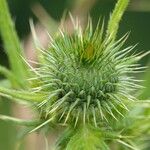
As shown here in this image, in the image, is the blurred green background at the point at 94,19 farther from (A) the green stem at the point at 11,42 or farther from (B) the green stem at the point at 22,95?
(B) the green stem at the point at 22,95

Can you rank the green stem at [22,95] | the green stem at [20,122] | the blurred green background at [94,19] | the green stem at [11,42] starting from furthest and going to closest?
the blurred green background at [94,19] < the green stem at [11,42] < the green stem at [20,122] < the green stem at [22,95]

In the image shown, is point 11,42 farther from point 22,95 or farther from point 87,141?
point 87,141

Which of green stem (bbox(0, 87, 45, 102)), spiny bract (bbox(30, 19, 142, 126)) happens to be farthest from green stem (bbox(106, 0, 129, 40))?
green stem (bbox(0, 87, 45, 102))

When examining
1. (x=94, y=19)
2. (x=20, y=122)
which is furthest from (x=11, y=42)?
(x=94, y=19)

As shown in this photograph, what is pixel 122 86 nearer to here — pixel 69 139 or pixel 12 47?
pixel 69 139

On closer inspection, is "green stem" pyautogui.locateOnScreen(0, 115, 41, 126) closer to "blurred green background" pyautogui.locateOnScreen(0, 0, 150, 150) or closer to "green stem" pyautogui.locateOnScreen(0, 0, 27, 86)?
"green stem" pyautogui.locateOnScreen(0, 0, 27, 86)

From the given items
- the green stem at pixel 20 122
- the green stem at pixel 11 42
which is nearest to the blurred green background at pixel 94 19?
the green stem at pixel 11 42

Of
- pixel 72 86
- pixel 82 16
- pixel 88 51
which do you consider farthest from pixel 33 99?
pixel 82 16
